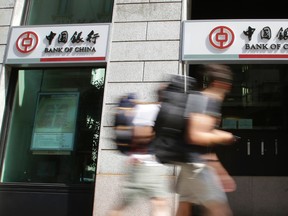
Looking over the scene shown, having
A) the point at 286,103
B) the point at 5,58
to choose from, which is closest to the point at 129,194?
the point at 5,58

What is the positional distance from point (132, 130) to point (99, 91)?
4.27 meters

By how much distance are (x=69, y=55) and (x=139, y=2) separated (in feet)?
5.86

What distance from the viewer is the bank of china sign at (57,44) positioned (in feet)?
24.7

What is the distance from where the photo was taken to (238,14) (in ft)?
29.2

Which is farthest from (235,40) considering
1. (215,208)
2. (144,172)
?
(215,208)

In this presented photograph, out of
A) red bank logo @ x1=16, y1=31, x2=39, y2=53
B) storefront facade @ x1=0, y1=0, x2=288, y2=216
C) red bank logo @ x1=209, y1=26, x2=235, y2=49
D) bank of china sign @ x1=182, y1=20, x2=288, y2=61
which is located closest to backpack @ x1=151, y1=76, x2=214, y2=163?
storefront facade @ x1=0, y1=0, x2=288, y2=216

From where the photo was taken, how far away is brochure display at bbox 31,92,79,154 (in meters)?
7.61

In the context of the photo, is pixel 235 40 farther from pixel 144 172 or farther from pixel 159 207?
pixel 159 207

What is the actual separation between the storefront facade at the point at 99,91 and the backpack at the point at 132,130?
2.91 metres

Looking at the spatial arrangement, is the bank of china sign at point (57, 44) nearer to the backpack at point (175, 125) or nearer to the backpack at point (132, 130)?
the backpack at point (132, 130)

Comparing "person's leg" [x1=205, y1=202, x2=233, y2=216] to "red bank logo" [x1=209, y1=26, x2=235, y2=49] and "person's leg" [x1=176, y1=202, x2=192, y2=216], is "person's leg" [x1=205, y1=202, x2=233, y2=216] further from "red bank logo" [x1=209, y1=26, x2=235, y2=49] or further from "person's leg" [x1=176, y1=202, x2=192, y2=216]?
"red bank logo" [x1=209, y1=26, x2=235, y2=49]

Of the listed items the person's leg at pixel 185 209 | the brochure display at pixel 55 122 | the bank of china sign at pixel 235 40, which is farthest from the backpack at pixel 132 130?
the brochure display at pixel 55 122

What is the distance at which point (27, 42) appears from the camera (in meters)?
7.84

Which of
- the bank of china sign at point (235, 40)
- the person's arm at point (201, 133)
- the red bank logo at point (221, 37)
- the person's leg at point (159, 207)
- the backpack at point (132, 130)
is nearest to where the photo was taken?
the person's arm at point (201, 133)
